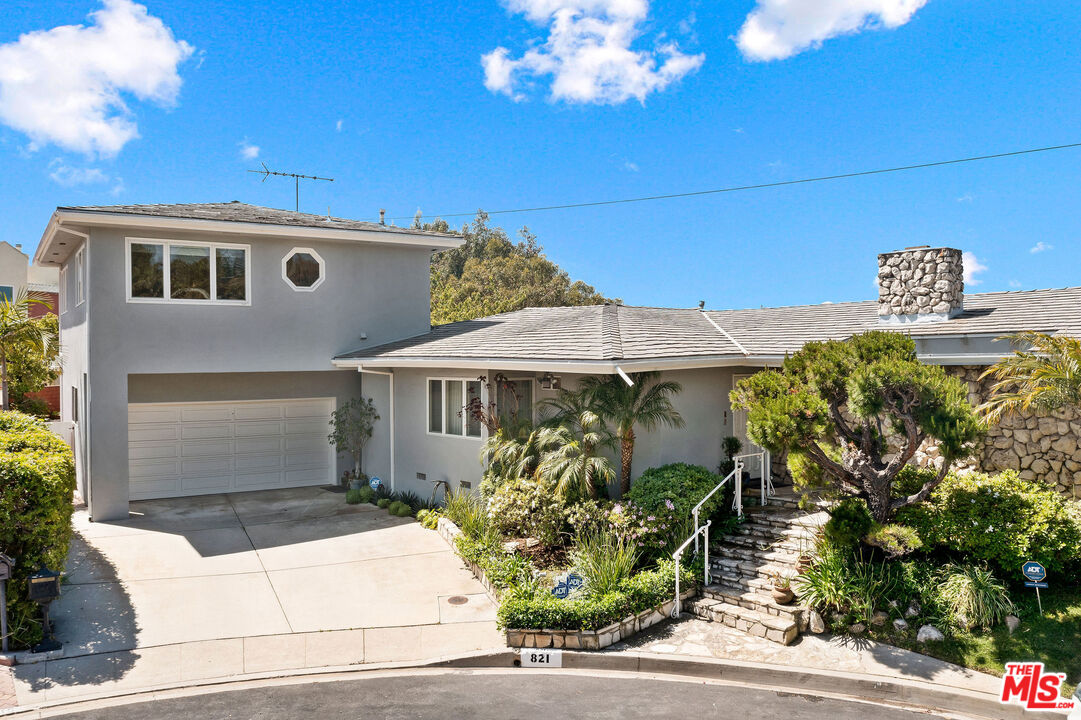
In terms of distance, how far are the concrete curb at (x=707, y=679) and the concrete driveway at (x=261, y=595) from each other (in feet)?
0.79

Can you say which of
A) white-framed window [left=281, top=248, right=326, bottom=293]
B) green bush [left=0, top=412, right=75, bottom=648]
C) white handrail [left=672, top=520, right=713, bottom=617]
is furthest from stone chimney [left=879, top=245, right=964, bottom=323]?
green bush [left=0, top=412, right=75, bottom=648]

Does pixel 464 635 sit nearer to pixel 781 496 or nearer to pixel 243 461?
pixel 781 496

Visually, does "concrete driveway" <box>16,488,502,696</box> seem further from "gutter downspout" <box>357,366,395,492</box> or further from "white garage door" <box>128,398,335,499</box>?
"white garage door" <box>128,398,335,499</box>

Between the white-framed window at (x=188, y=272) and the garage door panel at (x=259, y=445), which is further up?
the white-framed window at (x=188, y=272)

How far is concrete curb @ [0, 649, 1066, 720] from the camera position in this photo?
22.4 feet

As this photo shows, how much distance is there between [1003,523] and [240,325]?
567 inches

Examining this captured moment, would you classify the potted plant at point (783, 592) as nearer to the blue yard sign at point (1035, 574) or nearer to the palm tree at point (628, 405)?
the blue yard sign at point (1035, 574)

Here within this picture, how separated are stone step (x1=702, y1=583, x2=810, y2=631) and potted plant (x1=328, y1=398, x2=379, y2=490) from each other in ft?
32.1

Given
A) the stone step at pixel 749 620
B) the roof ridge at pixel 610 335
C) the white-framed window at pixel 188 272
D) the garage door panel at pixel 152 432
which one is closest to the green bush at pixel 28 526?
the white-framed window at pixel 188 272

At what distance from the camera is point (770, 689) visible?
24.3 feet

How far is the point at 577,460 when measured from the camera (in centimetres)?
1082

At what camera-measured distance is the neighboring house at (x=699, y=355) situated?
410 inches

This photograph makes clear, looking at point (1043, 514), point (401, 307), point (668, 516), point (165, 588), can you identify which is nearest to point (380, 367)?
point (401, 307)

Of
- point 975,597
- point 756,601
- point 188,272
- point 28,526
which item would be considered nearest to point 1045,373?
point 975,597
